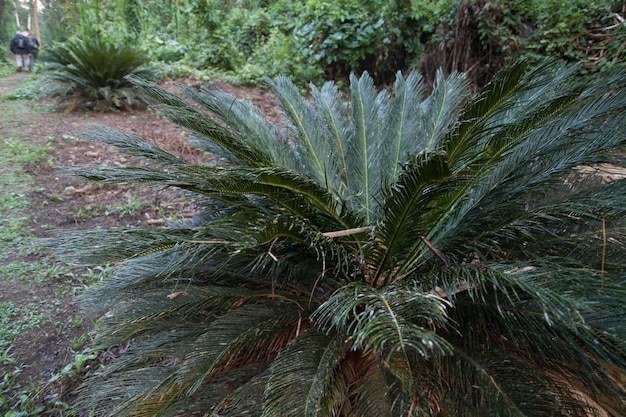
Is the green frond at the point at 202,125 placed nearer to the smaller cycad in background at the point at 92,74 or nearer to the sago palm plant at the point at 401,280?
the sago palm plant at the point at 401,280

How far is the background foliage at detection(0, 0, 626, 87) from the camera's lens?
5379 mm

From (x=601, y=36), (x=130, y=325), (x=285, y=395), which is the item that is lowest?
(x=130, y=325)

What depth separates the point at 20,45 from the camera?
11586mm

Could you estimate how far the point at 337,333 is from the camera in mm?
1552

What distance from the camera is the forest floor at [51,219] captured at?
2.32 meters

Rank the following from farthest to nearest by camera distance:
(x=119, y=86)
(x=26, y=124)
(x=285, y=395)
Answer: (x=119, y=86)
(x=26, y=124)
(x=285, y=395)

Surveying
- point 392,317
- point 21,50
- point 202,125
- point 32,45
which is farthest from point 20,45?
point 392,317

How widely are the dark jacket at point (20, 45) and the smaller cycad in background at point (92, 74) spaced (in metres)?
6.75

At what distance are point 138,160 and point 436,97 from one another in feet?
11.4

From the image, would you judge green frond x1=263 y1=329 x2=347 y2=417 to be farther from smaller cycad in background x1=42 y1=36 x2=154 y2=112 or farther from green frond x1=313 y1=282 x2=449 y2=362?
smaller cycad in background x1=42 y1=36 x2=154 y2=112

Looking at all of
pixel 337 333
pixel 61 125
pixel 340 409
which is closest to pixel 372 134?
pixel 337 333

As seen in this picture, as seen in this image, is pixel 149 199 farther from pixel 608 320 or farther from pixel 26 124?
pixel 608 320

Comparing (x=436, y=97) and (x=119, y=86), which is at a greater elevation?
(x=436, y=97)

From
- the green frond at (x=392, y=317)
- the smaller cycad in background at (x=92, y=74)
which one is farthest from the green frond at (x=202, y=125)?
the smaller cycad in background at (x=92, y=74)
